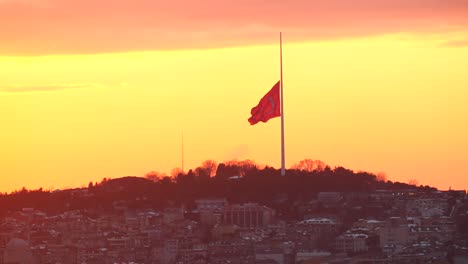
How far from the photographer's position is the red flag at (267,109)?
110500 mm

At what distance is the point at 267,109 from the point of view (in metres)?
111

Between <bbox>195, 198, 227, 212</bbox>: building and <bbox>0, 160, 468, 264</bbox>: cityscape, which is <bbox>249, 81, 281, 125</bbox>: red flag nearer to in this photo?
<bbox>0, 160, 468, 264</bbox>: cityscape

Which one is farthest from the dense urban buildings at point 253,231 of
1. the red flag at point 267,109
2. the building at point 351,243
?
the red flag at point 267,109

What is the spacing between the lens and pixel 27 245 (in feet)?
389

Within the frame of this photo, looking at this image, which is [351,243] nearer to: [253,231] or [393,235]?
[393,235]

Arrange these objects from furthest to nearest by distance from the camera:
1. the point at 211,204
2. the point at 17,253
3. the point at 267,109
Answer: the point at 211,204, the point at 17,253, the point at 267,109

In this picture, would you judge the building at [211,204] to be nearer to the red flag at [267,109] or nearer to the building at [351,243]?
the building at [351,243]

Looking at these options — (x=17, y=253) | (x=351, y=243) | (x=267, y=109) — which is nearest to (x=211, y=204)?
(x=351, y=243)

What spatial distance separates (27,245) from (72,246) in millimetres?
2552

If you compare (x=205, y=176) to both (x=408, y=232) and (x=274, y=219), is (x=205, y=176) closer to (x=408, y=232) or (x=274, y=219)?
(x=274, y=219)

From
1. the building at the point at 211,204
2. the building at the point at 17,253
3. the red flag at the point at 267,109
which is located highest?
the red flag at the point at 267,109

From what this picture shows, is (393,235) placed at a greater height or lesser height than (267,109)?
lesser

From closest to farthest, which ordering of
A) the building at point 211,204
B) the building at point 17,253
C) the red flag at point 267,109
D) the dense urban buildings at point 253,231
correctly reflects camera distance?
the red flag at point 267,109, the dense urban buildings at point 253,231, the building at point 17,253, the building at point 211,204

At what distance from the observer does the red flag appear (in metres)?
110
